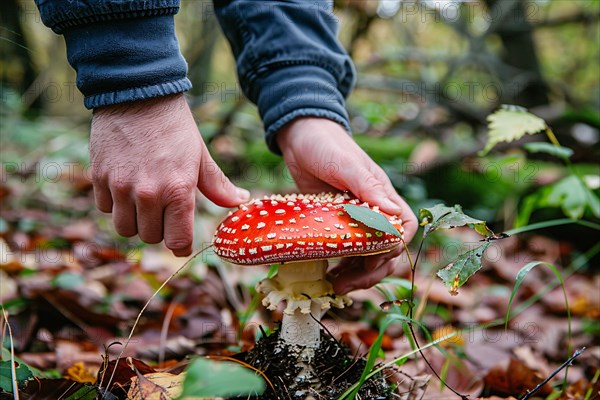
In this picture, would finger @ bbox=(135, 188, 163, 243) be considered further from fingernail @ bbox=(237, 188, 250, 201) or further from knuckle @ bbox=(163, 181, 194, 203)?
fingernail @ bbox=(237, 188, 250, 201)

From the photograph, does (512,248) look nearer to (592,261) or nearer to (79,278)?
(592,261)

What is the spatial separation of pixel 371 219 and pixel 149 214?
0.63 metres

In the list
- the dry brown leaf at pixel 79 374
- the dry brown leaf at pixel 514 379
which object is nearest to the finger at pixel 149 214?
the dry brown leaf at pixel 79 374

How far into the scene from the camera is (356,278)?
1731 mm

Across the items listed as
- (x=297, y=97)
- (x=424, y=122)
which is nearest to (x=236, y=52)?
(x=297, y=97)

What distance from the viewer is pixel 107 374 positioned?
1408 mm

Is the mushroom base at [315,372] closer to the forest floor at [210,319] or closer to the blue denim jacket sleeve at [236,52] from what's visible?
the forest floor at [210,319]

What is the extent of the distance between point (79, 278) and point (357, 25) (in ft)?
12.3

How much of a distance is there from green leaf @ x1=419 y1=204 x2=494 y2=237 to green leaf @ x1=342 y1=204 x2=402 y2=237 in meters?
0.13

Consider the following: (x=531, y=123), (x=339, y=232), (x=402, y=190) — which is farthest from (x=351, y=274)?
(x=402, y=190)

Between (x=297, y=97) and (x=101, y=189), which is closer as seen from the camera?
(x=101, y=189)

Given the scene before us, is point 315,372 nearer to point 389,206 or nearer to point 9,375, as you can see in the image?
point 389,206

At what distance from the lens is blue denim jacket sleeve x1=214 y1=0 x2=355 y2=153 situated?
1.87 meters

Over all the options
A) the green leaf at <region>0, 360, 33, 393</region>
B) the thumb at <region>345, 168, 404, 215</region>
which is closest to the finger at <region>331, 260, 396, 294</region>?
the thumb at <region>345, 168, 404, 215</region>
